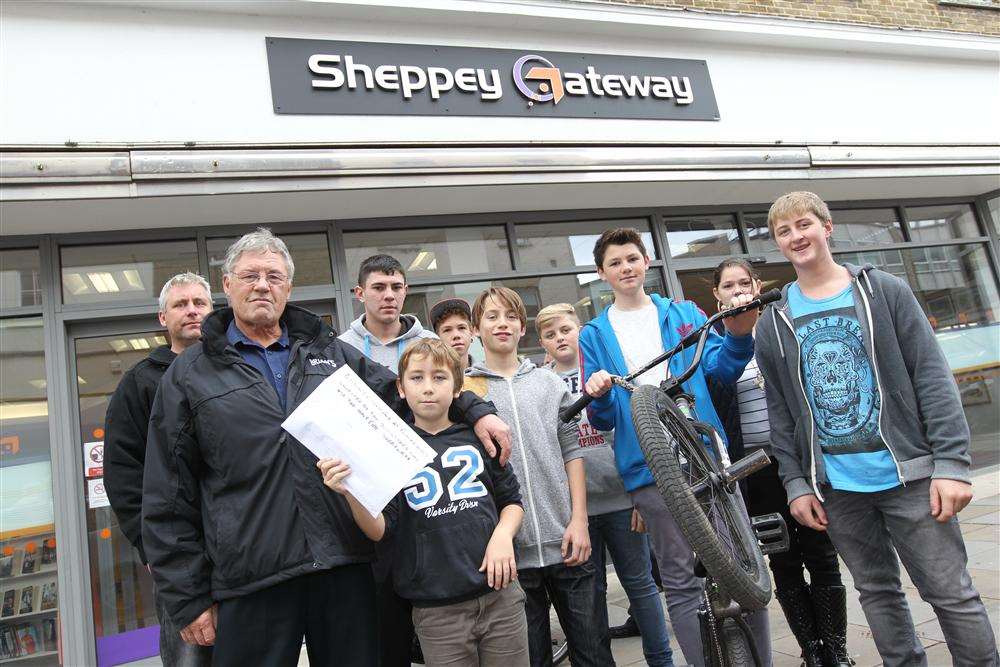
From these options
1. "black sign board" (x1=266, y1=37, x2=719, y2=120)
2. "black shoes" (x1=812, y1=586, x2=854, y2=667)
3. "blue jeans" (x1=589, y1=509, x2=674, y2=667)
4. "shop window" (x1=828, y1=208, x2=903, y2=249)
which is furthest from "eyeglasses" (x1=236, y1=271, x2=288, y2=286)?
"shop window" (x1=828, y1=208, x2=903, y2=249)

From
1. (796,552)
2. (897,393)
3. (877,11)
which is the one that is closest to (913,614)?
(796,552)

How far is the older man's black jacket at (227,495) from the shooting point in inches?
75.7

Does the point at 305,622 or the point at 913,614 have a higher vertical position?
the point at 305,622

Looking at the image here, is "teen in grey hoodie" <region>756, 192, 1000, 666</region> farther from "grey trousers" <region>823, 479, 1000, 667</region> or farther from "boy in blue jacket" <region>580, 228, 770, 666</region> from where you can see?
"boy in blue jacket" <region>580, 228, 770, 666</region>

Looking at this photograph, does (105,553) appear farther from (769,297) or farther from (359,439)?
(769,297)

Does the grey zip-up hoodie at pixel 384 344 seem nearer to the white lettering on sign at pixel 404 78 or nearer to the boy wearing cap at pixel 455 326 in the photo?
the boy wearing cap at pixel 455 326

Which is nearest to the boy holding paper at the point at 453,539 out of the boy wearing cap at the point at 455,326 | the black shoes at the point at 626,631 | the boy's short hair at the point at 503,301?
the boy's short hair at the point at 503,301

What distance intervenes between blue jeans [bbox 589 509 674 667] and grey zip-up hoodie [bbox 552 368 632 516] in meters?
0.08

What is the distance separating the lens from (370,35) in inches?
223

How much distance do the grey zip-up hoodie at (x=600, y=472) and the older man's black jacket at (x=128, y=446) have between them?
6.30ft

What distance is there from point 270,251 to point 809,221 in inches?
79.7

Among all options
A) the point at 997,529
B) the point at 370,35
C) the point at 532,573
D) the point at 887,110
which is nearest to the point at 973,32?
the point at 887,110

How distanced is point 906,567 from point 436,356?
75.2 inches

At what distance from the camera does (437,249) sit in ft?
19.8
